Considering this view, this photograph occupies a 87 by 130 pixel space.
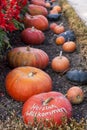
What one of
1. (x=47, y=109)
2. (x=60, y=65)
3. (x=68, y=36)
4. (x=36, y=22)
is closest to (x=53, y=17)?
(x=36, y=22)

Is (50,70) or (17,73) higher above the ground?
(17,73)

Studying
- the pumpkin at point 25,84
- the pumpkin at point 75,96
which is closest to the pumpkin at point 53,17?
the pumpkin at point 25,84

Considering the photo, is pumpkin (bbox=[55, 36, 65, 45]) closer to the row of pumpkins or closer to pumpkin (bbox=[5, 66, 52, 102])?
the row of pumpkins

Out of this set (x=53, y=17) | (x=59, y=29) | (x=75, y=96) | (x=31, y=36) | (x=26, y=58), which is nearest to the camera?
(x=75, y=96)

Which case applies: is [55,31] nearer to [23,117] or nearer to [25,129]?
[23,117]

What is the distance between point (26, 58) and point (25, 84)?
82 centimetres

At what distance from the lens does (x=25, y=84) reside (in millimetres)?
4340

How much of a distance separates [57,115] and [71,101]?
0.60m

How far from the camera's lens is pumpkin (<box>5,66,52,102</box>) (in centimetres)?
433

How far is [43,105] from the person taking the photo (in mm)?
3801

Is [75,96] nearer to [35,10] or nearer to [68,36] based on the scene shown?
[68,36]

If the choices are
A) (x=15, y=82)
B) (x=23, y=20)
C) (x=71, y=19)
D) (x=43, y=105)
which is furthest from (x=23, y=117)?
(x=71, y=19)

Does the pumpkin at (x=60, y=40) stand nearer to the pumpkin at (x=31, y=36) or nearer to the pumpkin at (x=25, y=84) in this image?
the pumpkin at (x=31, y=36)

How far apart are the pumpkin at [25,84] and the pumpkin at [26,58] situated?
54 centimetres
